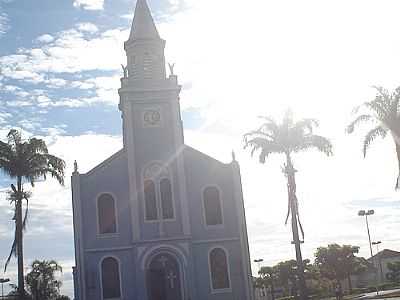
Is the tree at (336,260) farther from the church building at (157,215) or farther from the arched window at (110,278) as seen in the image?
the arched window at (110,278)

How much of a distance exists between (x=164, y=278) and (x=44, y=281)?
2036 centimetres

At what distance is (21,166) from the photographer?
116ft

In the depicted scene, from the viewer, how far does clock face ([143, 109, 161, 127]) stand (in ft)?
121

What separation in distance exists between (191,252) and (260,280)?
165 feet

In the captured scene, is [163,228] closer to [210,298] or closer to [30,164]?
[210,298]

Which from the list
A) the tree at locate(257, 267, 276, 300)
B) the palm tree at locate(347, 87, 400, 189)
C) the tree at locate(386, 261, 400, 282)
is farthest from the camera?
the tree at locate(386, 261, 400, 282)

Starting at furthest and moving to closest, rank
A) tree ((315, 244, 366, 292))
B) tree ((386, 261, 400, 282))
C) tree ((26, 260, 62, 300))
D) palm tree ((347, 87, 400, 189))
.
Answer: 1. tree ((386, 261, 400, 282))
2. tree ((315, 244, 366, 292))
3. tree ((26, 260, 62, 300))
4. palm tree ((347, 87, 400, 189))

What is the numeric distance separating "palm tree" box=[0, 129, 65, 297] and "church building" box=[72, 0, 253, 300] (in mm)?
1891

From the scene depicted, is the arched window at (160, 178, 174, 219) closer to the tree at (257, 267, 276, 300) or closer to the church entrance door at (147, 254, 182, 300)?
the church entrance door at (147, 254, 182, 300)

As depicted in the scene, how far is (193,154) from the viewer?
121 ft

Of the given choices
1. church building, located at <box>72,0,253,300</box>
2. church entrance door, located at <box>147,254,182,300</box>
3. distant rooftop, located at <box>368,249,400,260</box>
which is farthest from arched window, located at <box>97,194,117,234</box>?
distant rooftop, located at <box>368,249,400,260</box>

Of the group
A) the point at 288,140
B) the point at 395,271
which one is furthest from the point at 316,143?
the point at 395,271

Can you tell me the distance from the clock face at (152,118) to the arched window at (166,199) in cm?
333

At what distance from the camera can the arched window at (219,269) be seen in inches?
1391
